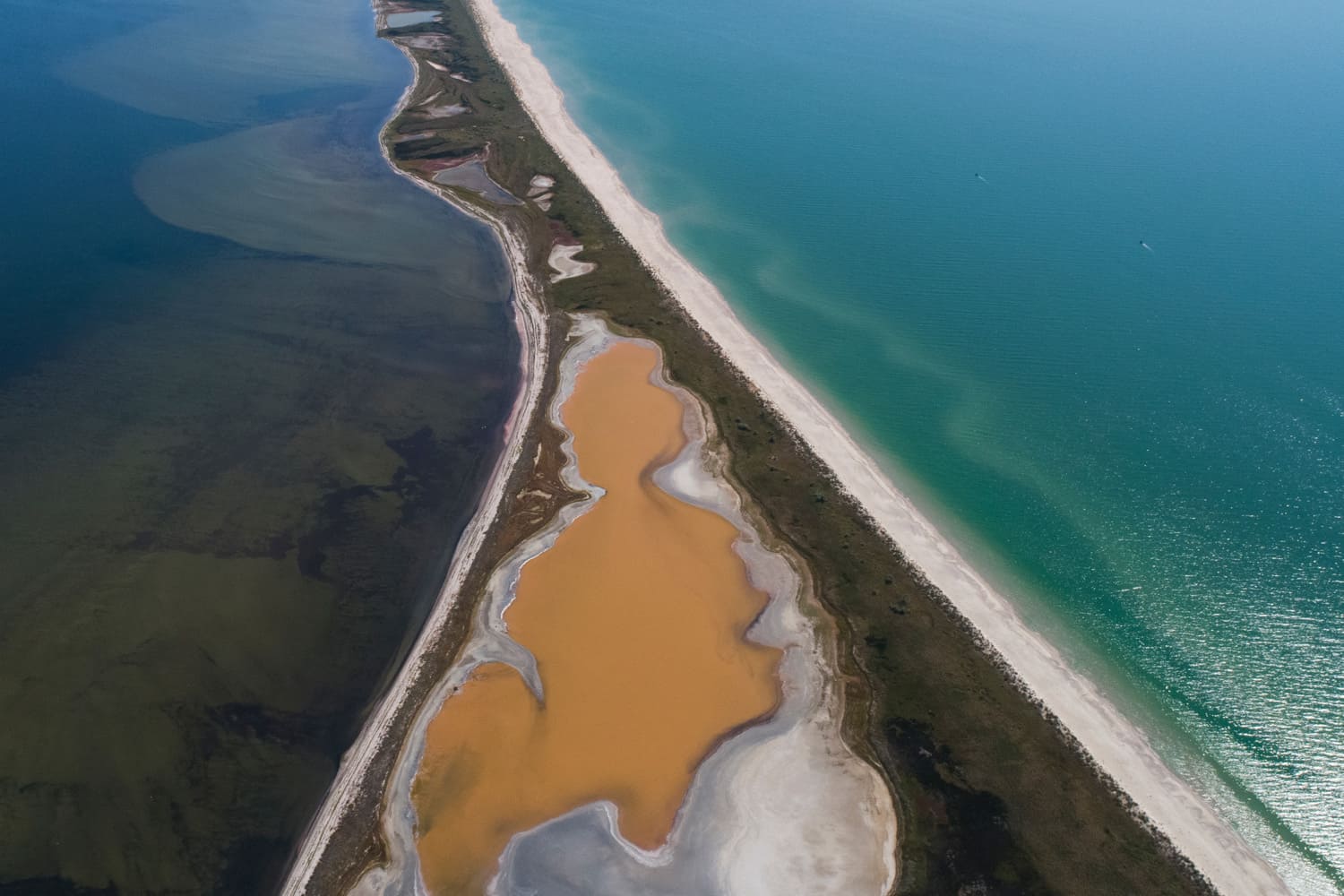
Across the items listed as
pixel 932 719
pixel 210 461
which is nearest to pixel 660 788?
pixel 932 719

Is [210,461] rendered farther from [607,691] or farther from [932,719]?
[932,719]

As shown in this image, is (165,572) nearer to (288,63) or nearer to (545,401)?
(545,401)

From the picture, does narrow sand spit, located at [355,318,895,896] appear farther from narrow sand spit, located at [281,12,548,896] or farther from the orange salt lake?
narrow sand spit, located at [281,12,548,896]

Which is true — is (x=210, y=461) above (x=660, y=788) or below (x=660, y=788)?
below

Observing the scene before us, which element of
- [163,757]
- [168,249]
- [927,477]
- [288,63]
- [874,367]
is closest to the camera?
[163,757]

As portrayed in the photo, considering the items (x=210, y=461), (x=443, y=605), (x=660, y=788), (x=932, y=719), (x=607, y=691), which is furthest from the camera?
(x=210, y=461)

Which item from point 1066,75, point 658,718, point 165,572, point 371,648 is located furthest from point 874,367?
point 1066,75
